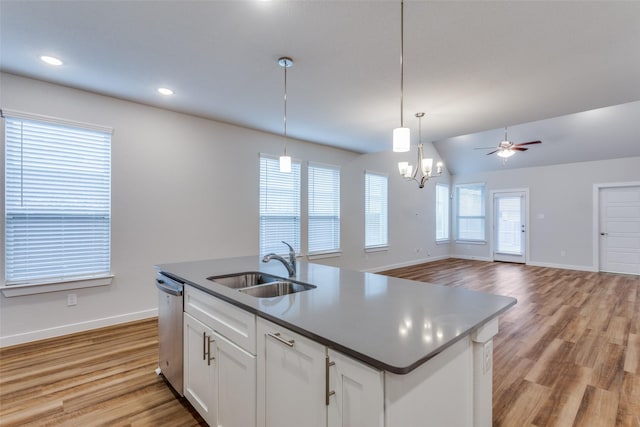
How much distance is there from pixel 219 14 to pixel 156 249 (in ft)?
9.61

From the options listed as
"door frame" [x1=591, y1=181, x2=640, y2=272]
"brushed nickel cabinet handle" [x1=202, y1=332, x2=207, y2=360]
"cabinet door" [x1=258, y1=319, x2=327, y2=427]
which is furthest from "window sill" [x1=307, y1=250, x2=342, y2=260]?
"door frame" [x1=591, y1=181, x2=640, y2=272]

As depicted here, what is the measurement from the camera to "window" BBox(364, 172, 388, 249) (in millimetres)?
6680

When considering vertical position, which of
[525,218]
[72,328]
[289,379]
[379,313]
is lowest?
[72,328]

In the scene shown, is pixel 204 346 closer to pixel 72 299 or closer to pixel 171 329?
pixel 171 329

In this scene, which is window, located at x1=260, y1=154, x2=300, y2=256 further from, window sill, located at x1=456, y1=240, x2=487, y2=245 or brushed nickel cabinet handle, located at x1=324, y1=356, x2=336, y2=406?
window sill, located at x1=456, y1=240, x2=487, y2=245

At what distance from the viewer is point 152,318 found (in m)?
3.83

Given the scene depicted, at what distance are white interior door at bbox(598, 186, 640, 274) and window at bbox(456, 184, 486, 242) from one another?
8.44 ft

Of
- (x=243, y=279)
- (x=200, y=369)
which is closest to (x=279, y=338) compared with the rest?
(x=200, y=369)

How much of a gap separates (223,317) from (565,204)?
8.78 metres

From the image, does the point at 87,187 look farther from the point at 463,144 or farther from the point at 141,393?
the point at 463,144

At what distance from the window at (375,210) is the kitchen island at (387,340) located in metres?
4.77

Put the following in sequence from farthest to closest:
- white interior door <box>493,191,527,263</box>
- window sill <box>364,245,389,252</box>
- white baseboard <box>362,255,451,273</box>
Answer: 1. white interior door <box>493,191,527,263</box>
2. white baseboard <box>362,255,451,273</box>
3. window sill <box>364,245,389,252</box>

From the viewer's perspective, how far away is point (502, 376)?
254 cm

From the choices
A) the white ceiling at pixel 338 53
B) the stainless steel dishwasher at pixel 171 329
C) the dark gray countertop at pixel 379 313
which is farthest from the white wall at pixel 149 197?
the dark gray countertop at pixel 379 313
